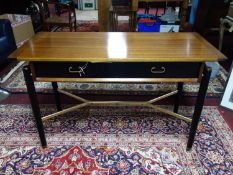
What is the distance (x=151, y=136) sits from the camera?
174cm

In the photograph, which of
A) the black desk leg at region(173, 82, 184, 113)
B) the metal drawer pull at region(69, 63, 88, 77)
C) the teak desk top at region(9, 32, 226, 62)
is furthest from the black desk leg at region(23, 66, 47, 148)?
the black desk leg at region(173, 82, 184, 113)

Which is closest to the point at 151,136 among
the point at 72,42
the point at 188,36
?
the point at 188,36

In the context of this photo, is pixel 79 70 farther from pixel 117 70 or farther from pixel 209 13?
pixel 209 13

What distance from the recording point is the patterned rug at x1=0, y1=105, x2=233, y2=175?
148 cm

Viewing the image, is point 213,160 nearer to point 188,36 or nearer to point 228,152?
point 228,152

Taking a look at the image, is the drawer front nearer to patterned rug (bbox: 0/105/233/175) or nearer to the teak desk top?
the teak desk top

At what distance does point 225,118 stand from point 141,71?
1136mm

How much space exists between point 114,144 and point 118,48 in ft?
2.52

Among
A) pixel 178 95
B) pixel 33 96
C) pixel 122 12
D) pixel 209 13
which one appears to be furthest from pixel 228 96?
pixel 209 13

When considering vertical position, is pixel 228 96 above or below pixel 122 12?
below

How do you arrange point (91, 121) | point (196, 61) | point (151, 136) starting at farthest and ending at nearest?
point (91, 121) < point (151, 136) < point (196, 61)

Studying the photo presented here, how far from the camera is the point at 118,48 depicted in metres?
1.36

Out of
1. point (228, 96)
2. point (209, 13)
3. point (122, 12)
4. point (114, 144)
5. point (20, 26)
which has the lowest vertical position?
point (114, 144)

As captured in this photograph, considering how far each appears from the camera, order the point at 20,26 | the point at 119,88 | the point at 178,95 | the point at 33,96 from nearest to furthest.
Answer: the point at 33,96
the point at 178,95
the point at 119,88
the point at 20,26
